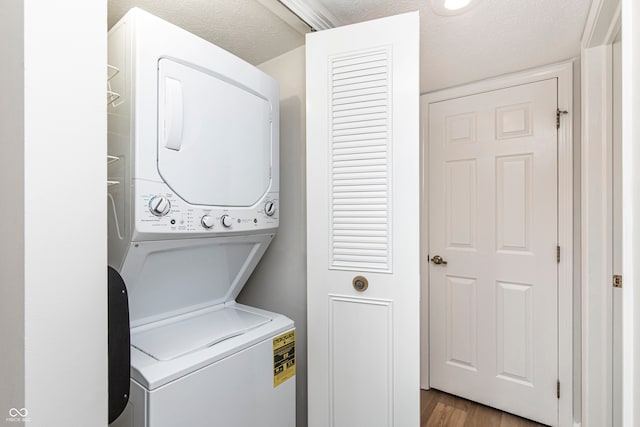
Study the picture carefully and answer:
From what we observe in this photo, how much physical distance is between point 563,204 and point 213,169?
205cm

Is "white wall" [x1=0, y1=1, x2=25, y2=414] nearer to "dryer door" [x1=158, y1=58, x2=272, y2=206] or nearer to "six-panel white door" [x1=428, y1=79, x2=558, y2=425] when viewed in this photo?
"dryer door" [x1=158, y1=58, x2=272, y2=206]

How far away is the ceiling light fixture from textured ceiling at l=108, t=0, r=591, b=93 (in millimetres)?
33

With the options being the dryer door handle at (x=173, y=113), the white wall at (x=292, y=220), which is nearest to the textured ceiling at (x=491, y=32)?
the white wall at (x=292, y=220)

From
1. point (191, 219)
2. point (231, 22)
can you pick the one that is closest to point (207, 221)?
point (191, 219)

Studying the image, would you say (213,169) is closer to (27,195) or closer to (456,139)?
(27,195)

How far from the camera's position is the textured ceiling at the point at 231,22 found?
129 cm

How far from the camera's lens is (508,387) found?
202 centimetres

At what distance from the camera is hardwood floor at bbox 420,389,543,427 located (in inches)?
77.2

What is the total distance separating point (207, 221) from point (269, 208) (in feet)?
1.11

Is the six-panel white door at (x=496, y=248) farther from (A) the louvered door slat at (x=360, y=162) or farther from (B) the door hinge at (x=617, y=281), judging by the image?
(A) the louvered door slat at (x=360, y=162)

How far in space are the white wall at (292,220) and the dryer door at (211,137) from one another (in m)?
0.26

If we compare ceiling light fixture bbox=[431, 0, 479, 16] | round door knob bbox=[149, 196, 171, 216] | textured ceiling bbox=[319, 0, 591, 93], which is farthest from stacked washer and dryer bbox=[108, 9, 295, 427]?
ceiling light fixture bbox=[431, 0, 479, 16]

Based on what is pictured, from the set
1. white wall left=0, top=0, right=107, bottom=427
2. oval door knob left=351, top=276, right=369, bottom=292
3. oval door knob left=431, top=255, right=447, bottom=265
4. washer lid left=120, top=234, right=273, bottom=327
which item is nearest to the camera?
white wall left=0, top=0, right=107, bottom=427

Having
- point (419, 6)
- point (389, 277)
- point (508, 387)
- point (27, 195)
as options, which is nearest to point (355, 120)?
point (419, 6)
